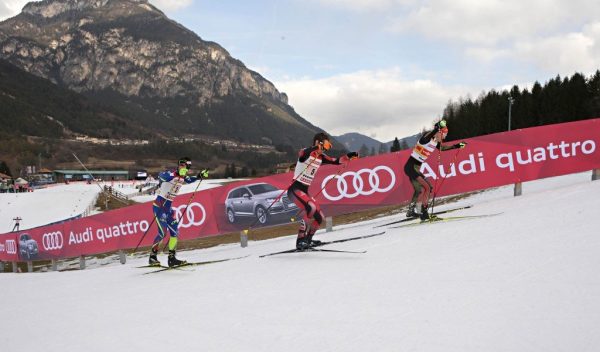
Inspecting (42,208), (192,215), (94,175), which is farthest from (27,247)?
(94,175)

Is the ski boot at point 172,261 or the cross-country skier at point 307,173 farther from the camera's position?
the ski boot at point 172,261

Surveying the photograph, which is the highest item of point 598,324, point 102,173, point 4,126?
point 4,126

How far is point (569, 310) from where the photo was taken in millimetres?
4332

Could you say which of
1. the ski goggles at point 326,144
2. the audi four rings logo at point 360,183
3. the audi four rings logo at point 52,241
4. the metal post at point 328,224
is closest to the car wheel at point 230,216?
the metal post at point 328,224

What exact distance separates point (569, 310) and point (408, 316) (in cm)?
140

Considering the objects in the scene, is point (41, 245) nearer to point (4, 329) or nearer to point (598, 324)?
point (4, 329)

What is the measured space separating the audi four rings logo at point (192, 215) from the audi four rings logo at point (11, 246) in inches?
391

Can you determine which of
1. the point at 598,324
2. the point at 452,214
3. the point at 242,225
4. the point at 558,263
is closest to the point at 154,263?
the point at 242,225

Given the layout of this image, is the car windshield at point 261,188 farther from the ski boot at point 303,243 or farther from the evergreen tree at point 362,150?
the ski boot at point 303,243

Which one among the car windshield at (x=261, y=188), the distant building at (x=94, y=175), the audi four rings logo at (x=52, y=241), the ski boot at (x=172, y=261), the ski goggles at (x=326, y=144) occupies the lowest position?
the ski boot at (x=172, y=261)

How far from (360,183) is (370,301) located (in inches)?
325

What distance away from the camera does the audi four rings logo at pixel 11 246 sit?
20319 mm

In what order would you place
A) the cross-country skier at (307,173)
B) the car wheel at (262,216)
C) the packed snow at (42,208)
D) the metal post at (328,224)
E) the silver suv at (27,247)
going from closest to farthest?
the cross-country skier at (307,173)
the car wheel at (262,216)
the metal post at (328,224)
the silver suv at (27,247)
the packed snow at (42,208)

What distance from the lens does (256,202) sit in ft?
45.8
